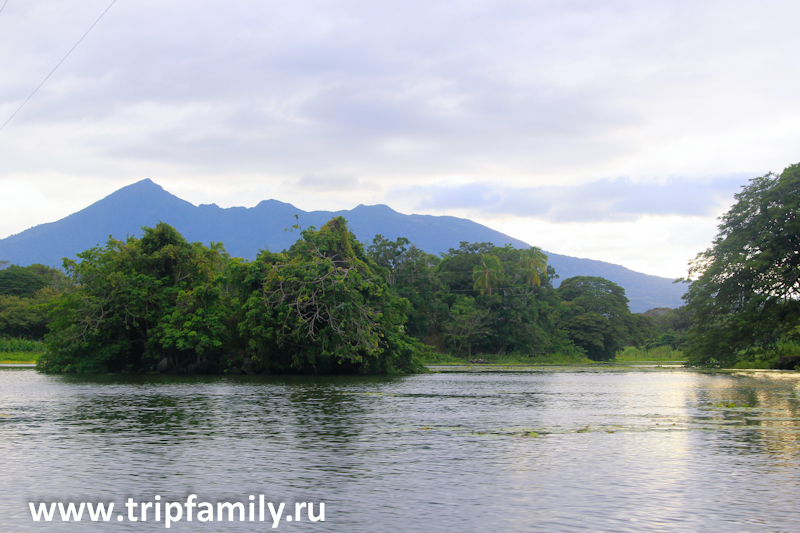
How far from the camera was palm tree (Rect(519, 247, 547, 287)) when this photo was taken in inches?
3428

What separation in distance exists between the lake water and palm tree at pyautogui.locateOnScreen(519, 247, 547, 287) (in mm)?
63982

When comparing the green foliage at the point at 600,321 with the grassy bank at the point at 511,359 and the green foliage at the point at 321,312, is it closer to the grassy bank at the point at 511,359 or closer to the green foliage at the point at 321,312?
the grassy bank at the point at 511,359

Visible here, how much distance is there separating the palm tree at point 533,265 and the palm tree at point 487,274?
4.95 meters

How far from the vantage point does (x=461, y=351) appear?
81750 millimetres

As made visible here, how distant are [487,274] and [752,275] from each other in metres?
38.2

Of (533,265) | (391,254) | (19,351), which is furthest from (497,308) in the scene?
(19,351)

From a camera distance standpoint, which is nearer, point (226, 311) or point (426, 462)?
point (426, 462)

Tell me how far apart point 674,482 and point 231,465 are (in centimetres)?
733

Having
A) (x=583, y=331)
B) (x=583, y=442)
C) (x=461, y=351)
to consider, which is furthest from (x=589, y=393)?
(x=583, y=331)

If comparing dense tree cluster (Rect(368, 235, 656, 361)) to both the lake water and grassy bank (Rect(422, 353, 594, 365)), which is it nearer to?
grassy bank (Rect(422, 353, 594, 365))

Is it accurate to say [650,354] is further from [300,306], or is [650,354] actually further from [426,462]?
[426,462]

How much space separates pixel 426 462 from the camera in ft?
40.0

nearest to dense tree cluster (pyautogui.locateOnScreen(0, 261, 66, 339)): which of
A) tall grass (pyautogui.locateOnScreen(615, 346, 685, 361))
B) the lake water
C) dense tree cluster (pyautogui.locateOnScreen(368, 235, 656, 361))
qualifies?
dense tree cluster (pyautogui.locateOnScreen(368, 235, 656, 361))

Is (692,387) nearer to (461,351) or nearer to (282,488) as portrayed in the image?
(282,488)
